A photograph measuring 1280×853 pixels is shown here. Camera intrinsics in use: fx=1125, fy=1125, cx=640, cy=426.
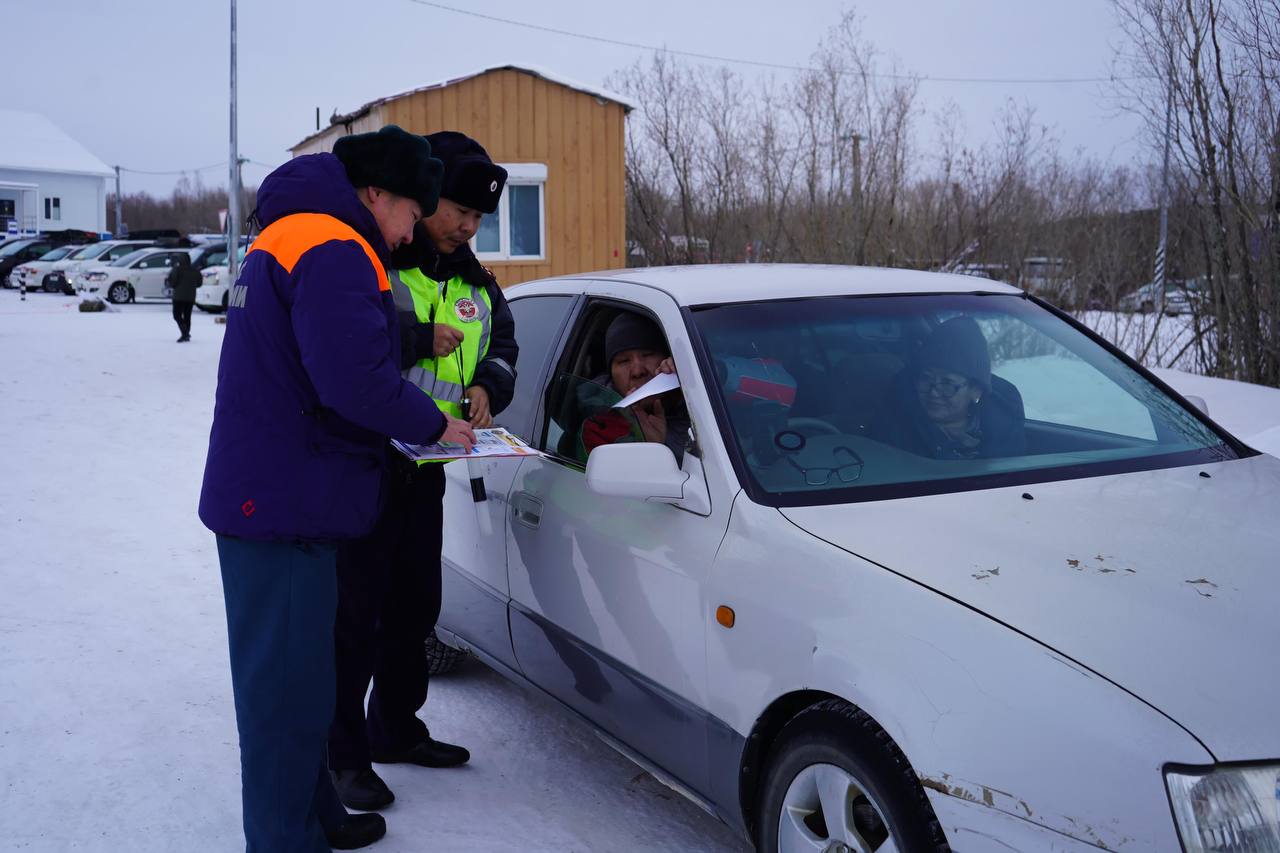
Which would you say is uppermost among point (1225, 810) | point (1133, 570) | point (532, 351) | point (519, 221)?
point (519, 221)

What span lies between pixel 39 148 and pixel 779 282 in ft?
232

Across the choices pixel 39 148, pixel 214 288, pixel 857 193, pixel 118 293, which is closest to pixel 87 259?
pixel 118 293

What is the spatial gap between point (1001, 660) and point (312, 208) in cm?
183

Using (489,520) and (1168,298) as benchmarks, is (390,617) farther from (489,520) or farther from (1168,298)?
(1168,298)

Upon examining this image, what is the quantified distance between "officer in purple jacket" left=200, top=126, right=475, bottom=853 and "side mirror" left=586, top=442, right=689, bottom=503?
0.42 meters

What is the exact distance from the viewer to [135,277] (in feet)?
94.0

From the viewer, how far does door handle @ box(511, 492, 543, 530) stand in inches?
136

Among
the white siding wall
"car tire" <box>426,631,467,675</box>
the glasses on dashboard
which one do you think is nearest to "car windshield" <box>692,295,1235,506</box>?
the glasses on dashboard

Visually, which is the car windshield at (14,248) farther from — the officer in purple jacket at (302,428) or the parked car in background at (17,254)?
the officer in purple jacket at (302,428)

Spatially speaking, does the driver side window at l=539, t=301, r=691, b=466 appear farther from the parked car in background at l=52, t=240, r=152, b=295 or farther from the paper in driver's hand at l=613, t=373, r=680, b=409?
the parked car in background at l=52, t=240, r=152, b=295

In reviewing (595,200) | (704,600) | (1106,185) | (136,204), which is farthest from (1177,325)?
(136,204)

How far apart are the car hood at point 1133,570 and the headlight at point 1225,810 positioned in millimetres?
46

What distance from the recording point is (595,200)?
53.1 feet

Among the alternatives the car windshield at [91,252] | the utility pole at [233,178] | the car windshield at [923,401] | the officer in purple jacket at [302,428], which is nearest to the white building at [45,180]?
the car windshield at [91,252]
